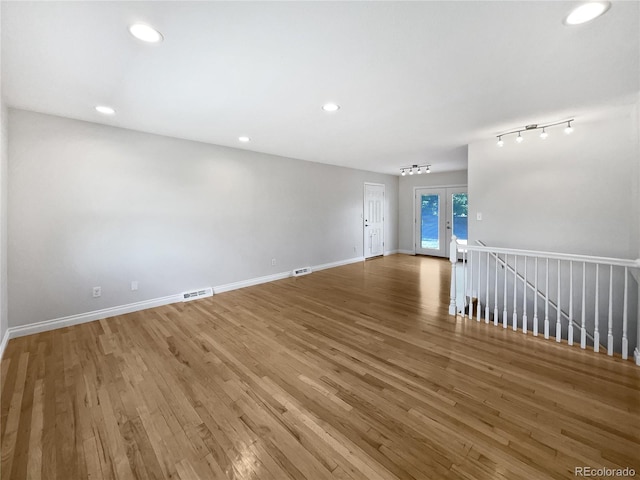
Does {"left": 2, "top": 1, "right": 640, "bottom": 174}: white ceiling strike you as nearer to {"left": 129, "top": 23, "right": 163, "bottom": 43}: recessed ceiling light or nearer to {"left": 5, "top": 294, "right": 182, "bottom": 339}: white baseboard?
{"left": 129, "top": 23, "right": 163, "bottom": 43}: recessed ceiling light

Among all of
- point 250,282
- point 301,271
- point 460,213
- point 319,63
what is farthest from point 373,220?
point 319,63

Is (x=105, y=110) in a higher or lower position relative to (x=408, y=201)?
higher

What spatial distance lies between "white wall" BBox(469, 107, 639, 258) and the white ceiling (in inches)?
23.1

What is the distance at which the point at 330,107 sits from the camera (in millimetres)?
2873

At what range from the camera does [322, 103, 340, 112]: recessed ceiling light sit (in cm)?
280

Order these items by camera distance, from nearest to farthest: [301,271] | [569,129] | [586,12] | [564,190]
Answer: [586,12] → [569,129] → [564,190] → [301,271]

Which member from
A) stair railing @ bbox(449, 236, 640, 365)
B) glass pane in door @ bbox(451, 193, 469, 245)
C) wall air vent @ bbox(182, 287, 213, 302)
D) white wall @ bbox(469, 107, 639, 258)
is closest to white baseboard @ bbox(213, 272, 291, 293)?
wall air vent @ bbox(182, 287, 213, 302)

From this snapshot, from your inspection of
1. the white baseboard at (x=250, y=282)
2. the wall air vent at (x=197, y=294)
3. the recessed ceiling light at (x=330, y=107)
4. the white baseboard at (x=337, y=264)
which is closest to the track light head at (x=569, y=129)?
the recessed ceiling light at (x=330, y=107)

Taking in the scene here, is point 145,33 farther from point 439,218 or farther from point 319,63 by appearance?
point 439,218

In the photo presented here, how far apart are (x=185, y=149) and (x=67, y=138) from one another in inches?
53.3

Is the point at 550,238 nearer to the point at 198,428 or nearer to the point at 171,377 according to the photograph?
the point at 198,428

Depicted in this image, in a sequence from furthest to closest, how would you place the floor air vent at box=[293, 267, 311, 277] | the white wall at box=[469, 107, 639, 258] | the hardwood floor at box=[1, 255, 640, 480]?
the floor air vent at box=[293, 267, 311, 277]
the white wall at box=[469, 107, 639, 258]
the hardwood floor at box=[1, 255, 640, 480]

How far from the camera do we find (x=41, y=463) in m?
1.47

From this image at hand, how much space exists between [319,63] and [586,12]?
1.62 metres
